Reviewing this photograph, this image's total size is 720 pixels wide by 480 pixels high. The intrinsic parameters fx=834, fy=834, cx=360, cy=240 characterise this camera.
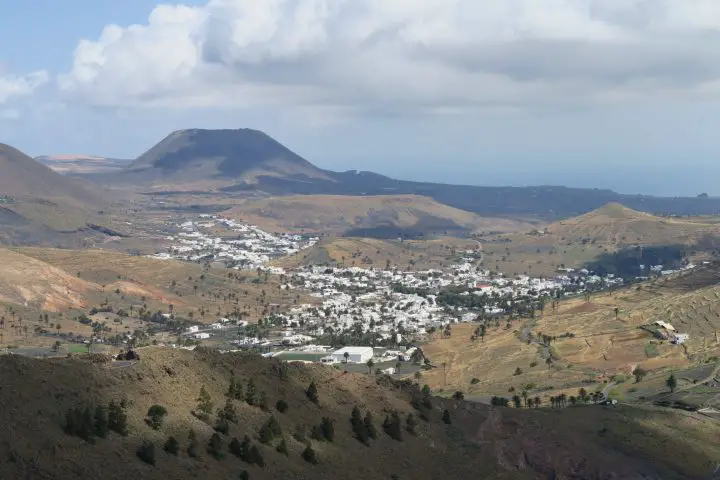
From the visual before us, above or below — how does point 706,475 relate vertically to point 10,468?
below

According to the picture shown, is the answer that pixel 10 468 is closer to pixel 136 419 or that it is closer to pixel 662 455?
pixel 136 419

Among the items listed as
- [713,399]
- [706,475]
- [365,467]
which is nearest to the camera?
[365,467]

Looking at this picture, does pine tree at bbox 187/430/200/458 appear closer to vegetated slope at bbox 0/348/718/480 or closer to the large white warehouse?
vegetated slope at bbox 0/348/718/480

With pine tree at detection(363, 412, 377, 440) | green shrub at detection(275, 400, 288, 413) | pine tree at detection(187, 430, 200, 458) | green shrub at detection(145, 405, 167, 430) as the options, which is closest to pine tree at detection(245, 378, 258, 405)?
green shrub at detection(275, 400, 288, 413)

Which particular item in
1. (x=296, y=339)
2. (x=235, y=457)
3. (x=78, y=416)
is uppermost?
(x=78, y=416)

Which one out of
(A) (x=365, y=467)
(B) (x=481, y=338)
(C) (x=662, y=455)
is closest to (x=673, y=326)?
(B) (x=481, y=338)

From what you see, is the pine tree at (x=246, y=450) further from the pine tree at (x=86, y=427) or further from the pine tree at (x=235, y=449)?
the pine tree at (x=86, y=427)
